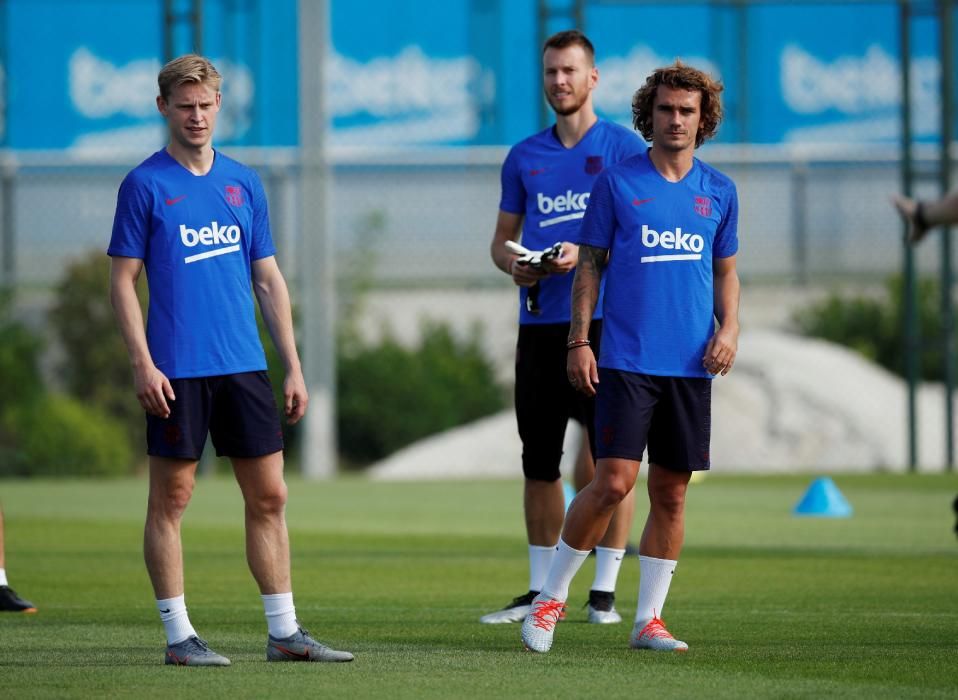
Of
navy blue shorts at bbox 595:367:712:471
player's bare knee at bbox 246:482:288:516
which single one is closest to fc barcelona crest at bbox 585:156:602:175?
navy blue shorts at bbox 595:367:712:471

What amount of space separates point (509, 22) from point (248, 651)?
17105 mm

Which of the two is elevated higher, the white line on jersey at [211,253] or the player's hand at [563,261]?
the white line on jersey at [211,253]

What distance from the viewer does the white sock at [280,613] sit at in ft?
19.2

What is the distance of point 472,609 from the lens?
749 cm

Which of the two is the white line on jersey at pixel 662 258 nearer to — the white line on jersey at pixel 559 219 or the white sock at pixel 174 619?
the white line on jersey at pixel 559 219

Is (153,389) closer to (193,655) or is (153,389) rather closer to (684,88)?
(193,655)

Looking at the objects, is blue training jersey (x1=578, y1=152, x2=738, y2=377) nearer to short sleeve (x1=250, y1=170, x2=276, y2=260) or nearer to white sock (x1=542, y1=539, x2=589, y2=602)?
white sock (x1=542, y1=539, x2=589, y2=602)

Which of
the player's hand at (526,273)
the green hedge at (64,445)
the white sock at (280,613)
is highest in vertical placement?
the player's hand at (526,273)

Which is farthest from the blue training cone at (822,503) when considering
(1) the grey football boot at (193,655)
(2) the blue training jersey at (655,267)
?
(1) the grey football boot at (193,655)

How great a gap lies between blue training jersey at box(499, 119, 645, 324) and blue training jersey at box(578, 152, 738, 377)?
951 mm

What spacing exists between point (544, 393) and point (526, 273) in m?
0.62

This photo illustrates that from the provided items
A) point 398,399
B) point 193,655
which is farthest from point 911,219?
point 398,399

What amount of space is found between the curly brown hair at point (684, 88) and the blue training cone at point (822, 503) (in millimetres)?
6582

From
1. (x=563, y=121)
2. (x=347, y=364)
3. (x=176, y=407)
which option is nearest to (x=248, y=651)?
(x=176, y=407)
